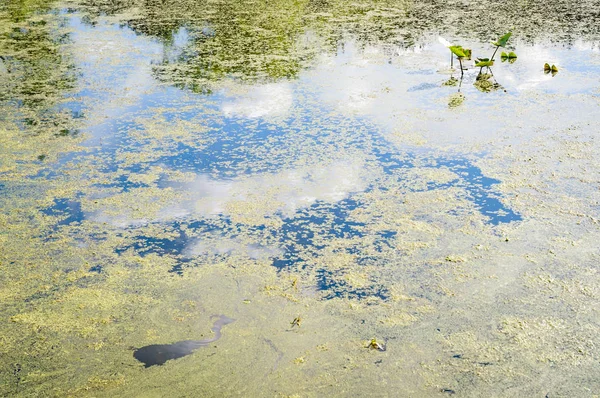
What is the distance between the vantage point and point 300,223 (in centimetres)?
203

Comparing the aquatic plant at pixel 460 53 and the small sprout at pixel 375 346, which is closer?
the small sprout at pixel 375 346

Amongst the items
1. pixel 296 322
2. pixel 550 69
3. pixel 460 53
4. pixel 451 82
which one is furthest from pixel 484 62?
pixel 296 322

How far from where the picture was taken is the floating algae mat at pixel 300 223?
4.66 feet

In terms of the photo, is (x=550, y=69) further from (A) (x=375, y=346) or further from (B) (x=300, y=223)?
(A) (x=375, y=346)

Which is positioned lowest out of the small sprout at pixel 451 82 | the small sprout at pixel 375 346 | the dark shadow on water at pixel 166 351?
the small sprout at pixel 375 346

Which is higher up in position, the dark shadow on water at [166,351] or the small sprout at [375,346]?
the dark shadow on water at [166,351]

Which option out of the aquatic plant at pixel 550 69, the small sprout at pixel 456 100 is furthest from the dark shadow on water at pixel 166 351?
the aquatic plant at pixel 550 69

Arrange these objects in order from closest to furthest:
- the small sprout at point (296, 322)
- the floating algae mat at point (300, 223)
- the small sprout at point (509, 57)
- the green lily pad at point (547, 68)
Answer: the floating algae mat at point (300, 223) < the small sprout at point (296, 322) < the green lily pad at point (547, 68) < the small sprout at point (509, 57)

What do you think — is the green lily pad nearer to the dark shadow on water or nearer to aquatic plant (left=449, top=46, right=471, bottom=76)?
aquatic plant (left=449, top=46, right=471, bottom=76)

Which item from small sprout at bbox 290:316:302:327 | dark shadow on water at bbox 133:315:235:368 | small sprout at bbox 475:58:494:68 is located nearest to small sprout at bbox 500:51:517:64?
small sprout at bbox 475:58:494:68

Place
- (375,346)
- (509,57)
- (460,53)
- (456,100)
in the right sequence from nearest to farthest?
(375,346) → (456,100) → (460,53) → (509,57)

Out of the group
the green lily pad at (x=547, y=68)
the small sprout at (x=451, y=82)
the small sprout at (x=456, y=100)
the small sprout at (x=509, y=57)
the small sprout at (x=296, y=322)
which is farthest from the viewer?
the small sprout at (x=509, y=57)

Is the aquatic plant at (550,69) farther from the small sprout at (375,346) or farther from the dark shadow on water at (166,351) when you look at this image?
the dark shadow on water at (166,351)

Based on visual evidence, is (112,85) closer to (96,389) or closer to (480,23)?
(96,389)
